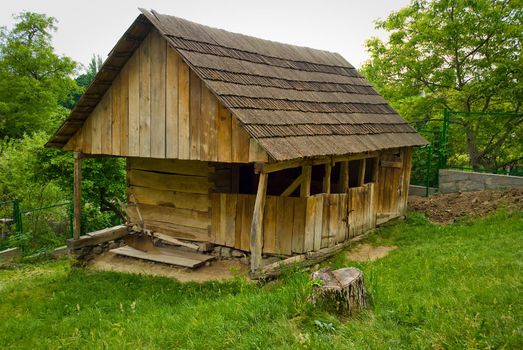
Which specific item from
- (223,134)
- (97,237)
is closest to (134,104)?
(223,134)

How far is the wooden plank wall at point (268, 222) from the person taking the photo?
8.91m

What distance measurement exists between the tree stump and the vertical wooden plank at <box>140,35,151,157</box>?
4.92 metres

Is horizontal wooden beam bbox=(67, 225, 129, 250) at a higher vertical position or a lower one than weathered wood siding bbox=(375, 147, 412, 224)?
lower

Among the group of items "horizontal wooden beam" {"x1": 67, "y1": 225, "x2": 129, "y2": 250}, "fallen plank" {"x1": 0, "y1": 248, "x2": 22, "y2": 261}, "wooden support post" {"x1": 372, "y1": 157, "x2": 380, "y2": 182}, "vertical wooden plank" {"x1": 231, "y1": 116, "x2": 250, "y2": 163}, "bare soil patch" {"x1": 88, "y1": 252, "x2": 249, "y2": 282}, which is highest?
"vertical wooden plank" {"x1": 231, "y1": 116, "x2": 250, "y2": 163}

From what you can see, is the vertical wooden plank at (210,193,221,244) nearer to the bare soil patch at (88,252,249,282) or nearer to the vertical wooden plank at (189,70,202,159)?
the bare soil patch at (88,252,249,282)

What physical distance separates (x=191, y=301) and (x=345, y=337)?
3.50 metres

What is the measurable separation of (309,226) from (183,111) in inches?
127

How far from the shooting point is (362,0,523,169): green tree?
48.3ft

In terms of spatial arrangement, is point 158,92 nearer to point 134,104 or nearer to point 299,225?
point 134,104

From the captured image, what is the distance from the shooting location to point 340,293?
494cm

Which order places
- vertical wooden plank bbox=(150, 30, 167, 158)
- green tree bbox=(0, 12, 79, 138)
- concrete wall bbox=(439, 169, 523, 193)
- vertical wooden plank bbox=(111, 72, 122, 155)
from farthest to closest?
green tree bbox=(0, 12, 79, 138) → concrete wall bbox=(439, 169, 523, 193) → vertical wooden plank bbox=(111, 72, 122, 155) → vertical wooden plank bbox=(150, 30, 167, 158)

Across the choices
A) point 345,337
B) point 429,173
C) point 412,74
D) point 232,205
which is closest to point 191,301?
point 232,205

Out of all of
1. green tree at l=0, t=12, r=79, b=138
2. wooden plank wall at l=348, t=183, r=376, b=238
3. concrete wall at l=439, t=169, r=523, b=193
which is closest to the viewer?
wooden plank wall at l=348, t=183, r=376, b=238

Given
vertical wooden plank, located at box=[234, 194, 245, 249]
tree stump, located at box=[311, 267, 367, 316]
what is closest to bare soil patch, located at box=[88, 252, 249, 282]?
vertical wooden plank, located at box=[234, 194, 245, 249]
